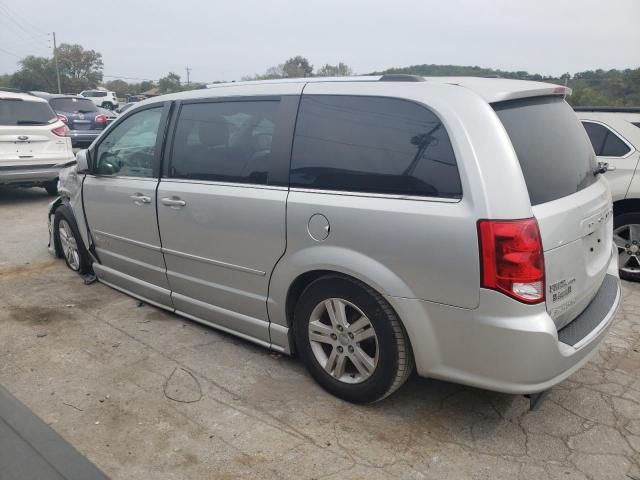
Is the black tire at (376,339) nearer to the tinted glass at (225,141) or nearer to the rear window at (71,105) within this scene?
the tinted glass at (225,141)

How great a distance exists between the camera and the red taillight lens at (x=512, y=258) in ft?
7.55

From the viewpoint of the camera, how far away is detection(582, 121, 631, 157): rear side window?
5.25 metres

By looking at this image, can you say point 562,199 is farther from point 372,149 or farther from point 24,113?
point 24,113

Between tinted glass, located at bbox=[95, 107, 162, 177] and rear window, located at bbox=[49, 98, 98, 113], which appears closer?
tinted glass, located at bbox=[95, 107, 162, 177]

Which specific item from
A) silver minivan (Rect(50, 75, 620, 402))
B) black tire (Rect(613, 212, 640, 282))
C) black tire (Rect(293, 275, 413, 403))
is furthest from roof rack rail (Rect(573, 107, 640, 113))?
black tire (Rect(293, 275, 413, 403))

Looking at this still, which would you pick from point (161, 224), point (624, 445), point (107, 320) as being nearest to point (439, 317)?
point (624, 445)

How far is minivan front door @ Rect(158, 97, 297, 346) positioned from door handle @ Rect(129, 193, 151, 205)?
17cm

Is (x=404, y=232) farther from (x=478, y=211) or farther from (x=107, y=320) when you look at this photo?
(x=107, y=320)

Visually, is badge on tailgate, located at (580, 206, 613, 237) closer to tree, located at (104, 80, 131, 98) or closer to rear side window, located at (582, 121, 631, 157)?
rear side window, located at (582, 121, 631, 157)

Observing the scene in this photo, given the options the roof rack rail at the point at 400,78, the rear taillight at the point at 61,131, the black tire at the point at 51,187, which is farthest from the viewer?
the black tire at the point at 51,187

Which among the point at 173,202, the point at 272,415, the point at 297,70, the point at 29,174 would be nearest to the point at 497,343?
the point at 272,415

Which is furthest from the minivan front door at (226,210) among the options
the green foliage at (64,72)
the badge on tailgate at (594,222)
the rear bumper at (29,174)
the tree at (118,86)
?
the tree at (118,86)

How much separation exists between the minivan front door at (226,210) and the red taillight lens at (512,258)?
3.83ft

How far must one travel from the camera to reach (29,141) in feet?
27.2
